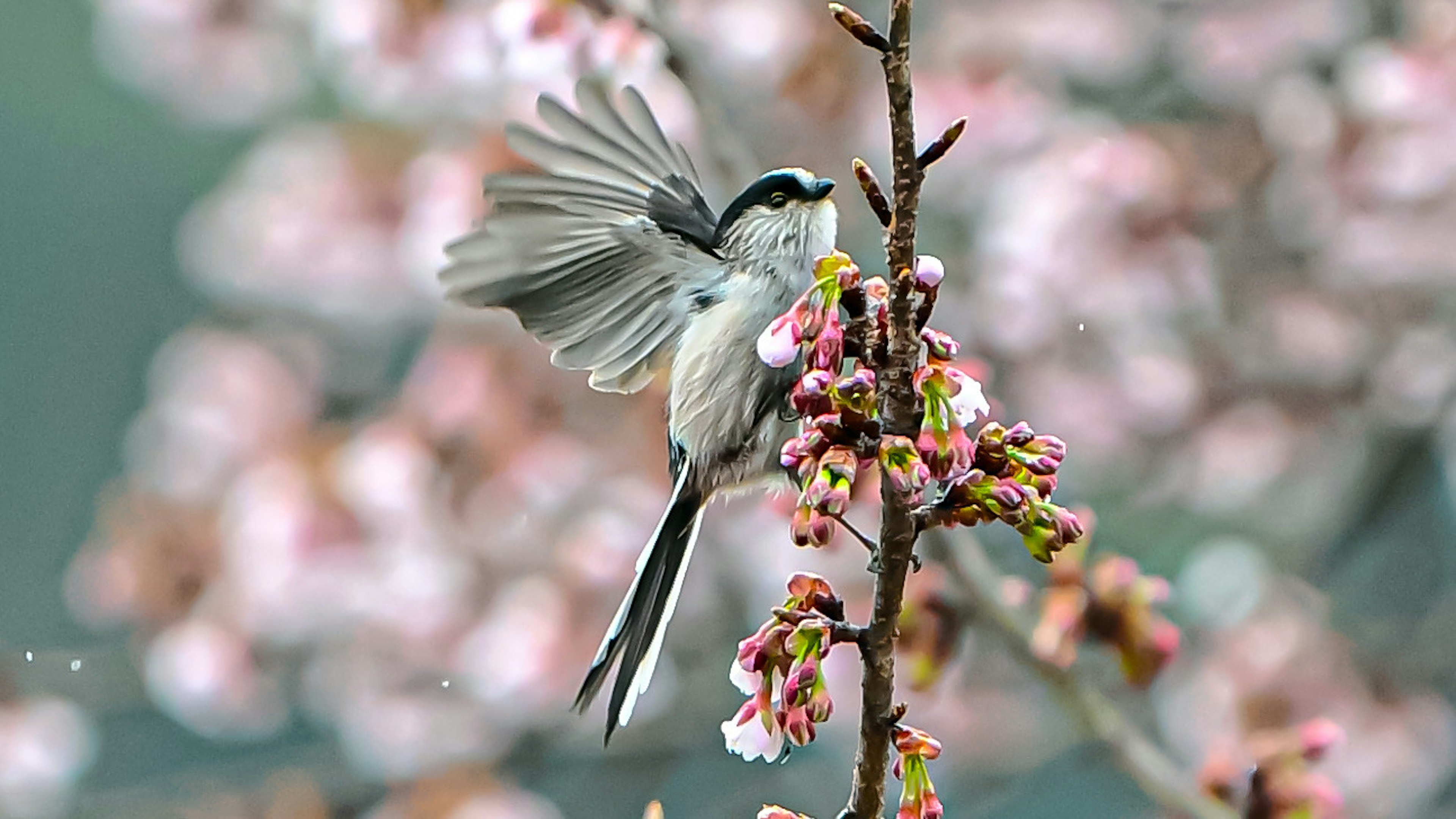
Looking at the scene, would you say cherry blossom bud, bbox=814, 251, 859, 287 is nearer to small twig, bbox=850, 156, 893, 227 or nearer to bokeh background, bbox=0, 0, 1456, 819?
small twig, bbox=850, 156, 893, 227

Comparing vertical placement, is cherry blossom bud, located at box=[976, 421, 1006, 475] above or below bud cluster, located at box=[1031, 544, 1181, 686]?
below

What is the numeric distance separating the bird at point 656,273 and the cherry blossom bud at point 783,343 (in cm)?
34

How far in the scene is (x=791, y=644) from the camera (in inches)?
17.0

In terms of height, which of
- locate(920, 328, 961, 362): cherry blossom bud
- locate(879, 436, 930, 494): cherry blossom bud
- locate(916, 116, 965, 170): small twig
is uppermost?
locate(916, 116, 965, 170): small twig

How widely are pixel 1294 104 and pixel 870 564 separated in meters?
1.68

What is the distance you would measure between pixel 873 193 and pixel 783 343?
94 mm

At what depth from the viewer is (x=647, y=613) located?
790 mm

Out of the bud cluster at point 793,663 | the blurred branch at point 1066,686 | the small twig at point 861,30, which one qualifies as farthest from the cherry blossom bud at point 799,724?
the blurred branch at point 1066,686

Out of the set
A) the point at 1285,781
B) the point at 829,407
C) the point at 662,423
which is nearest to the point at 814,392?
the point at 829,407

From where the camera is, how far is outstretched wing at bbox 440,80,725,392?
2.76ft

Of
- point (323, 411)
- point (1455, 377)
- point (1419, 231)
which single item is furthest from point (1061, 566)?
point (323, 411)

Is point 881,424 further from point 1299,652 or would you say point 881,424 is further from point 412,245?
point 1299,652

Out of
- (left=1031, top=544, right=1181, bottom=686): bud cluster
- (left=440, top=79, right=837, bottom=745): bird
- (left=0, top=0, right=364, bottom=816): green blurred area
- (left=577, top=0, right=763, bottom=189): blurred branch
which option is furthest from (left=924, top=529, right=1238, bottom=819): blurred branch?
(left=0, top=0, right=364, bottom=816): green blurred area

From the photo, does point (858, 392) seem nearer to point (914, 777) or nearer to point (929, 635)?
point (914, 777)
